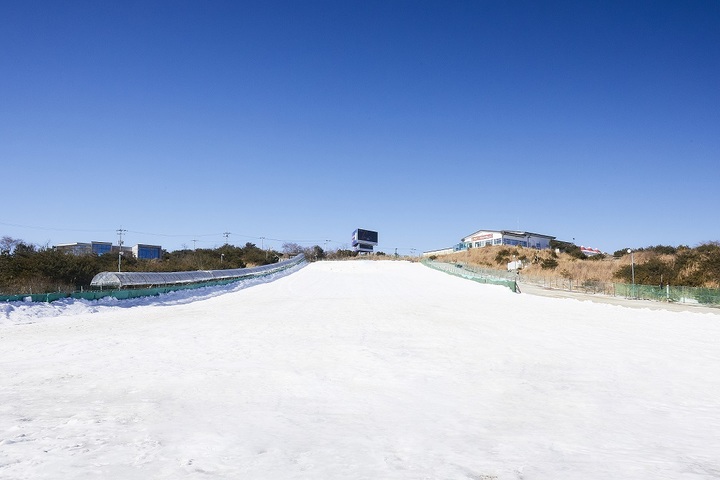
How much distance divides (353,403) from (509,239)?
102 m

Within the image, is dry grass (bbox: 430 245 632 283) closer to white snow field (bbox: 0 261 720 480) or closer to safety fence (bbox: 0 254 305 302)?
safety fence (bbox: 0 254 305 302)

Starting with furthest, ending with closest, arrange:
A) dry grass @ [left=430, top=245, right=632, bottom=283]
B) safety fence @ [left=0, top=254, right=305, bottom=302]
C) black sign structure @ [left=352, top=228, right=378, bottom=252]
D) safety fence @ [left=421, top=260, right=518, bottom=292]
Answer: black sign structure @ [left=352, top=228, right=378, bottom=252] < dry grass @ [left=430, top=245, right=632, bottom=283] < safety fence @ [left=421, top=260, right=518, bottom=292] < safety fence @ [left=0, top=254, right=305, bottom=302]

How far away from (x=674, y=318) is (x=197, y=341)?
21.9 m

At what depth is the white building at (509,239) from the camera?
338ft

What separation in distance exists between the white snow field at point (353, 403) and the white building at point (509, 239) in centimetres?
8964

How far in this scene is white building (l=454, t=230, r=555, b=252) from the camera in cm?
10306

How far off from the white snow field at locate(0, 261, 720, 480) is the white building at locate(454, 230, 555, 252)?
3529 inches

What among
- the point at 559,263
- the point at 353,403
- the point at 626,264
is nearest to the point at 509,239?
the point at 559,263

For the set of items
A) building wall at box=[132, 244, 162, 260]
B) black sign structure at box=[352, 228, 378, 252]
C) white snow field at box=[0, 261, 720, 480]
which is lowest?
white snow field at box=[0, 261, 720, 480]

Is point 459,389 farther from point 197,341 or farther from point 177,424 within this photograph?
point 197,341

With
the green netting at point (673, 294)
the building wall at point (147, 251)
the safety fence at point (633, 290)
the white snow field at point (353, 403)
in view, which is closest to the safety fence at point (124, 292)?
the white snow field at point (353, 403)

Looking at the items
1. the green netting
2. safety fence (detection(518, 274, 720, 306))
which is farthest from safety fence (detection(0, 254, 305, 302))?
the green netting

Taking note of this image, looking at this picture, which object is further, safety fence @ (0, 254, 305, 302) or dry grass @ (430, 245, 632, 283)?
dry grass @ (430, 245, 632, 283)

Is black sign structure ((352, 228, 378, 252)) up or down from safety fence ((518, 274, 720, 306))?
up
